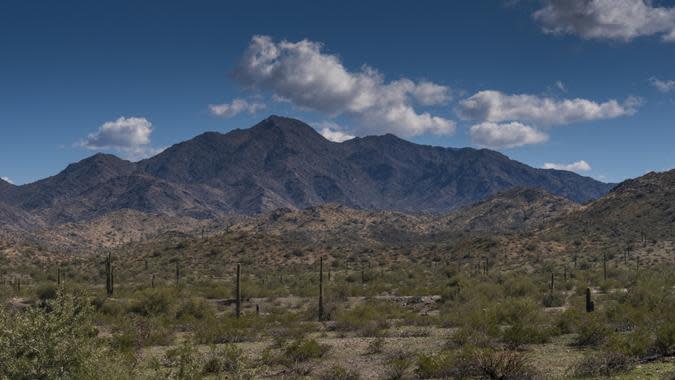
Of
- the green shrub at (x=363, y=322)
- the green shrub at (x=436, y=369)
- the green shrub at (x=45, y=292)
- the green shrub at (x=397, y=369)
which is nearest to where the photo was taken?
the green shrub at (x=436, y=369)

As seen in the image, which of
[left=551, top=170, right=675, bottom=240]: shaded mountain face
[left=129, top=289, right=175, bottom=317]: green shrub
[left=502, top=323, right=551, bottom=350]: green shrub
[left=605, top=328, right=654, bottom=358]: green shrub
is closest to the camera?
[left=605, top=328, right=654, bottom=358]: green shrub

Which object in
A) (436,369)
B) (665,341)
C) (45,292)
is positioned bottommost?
(436,369)

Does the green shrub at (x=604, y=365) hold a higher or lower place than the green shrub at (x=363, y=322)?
higher

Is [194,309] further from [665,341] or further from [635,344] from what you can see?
[665,341]

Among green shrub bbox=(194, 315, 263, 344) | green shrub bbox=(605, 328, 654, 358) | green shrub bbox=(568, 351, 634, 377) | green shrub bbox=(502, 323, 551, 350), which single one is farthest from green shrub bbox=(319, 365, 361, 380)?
green shrub bbox=(194, 315, 263, 344)

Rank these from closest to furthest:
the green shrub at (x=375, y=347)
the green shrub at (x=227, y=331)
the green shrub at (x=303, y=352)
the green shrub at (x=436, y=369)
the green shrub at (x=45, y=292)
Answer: the green shrub at (x=436, y=369)
the green shrub at (x=303, y=352)
the green shrub at (x=375, y=347)
the green shrub at (x=227, y=331)
the green shrub at (x=45, y=292)

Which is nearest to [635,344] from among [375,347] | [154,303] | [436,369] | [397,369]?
[436,369]

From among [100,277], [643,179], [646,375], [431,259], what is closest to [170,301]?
[646,375]

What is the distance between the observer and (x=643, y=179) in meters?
123

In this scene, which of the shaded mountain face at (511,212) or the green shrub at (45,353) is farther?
the shaded mountain face at (511,212)

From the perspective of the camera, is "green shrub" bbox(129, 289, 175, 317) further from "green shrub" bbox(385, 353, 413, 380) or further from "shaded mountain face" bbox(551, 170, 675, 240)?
"shaded mountain face" bbox(551, 170, 675, 240)

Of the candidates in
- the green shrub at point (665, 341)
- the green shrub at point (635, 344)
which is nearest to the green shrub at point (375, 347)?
the green shrub at point (635, 344)

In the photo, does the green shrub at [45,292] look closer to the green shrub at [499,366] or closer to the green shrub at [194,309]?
the green shrub at [194,309]

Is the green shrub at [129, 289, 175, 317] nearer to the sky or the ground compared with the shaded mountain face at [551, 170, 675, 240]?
nearer to the ground
